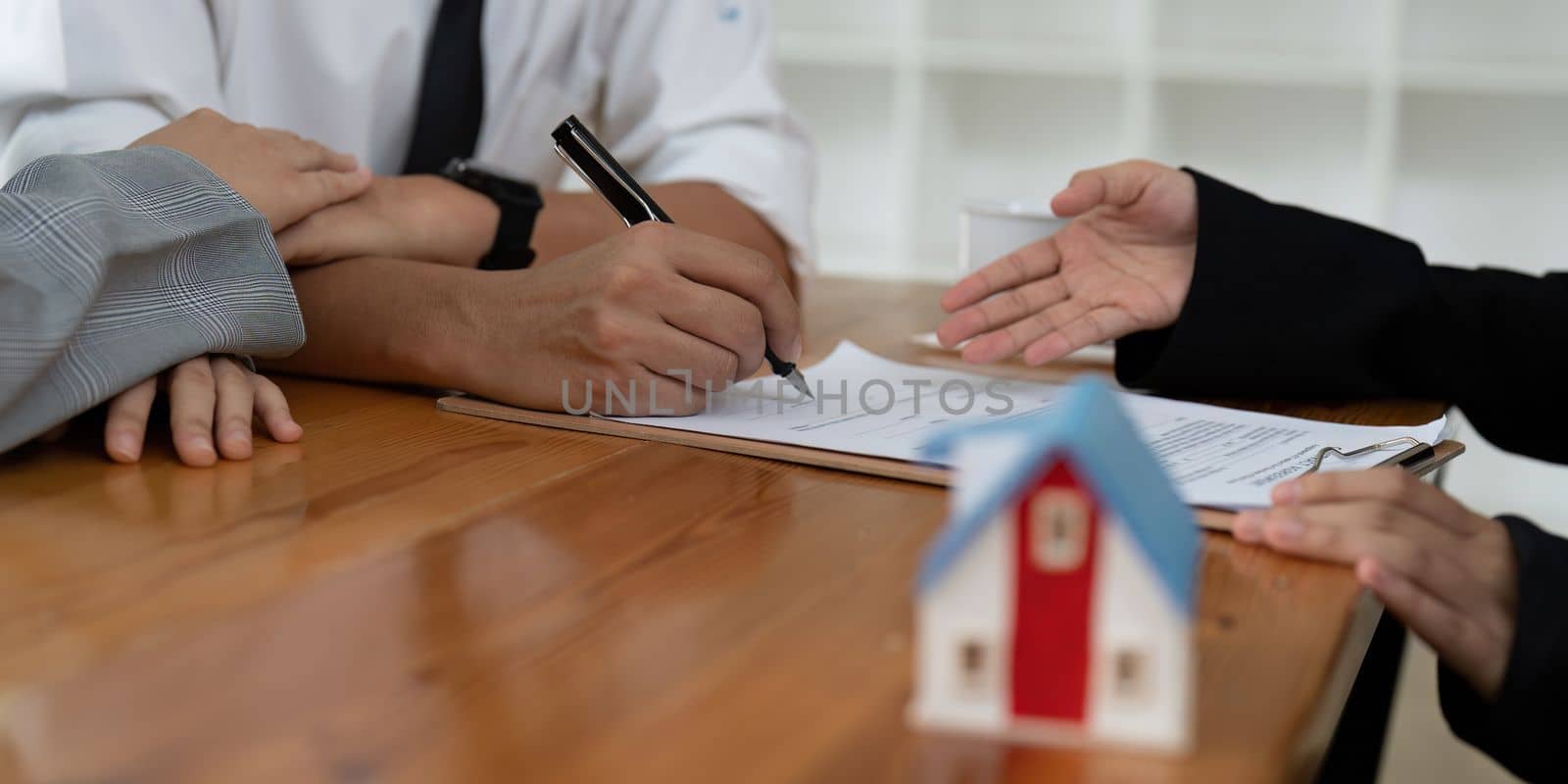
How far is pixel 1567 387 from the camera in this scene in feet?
3.26

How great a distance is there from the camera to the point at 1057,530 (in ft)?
1.25

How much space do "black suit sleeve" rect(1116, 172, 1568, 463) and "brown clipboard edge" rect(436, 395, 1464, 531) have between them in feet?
0.50

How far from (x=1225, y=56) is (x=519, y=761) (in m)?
2.31

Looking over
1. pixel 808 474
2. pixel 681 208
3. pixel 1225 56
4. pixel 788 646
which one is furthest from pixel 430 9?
pixel 1225 56

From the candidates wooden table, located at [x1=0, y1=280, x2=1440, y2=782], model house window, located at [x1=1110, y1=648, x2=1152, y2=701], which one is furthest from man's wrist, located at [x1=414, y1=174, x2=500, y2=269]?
model house window, located at [x1=1110, y1=648, x2=1152, y2=701]

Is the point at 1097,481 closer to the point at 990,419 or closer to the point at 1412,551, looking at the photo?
the point at 1412,551

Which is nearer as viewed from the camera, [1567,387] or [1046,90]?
[1567,387]

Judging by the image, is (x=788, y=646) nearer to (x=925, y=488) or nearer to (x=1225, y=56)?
(x=925, y=488)

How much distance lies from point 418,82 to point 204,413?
657 millimetres

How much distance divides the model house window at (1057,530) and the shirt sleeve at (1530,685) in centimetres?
32

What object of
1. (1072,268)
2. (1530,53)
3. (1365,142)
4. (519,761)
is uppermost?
(1530,53)

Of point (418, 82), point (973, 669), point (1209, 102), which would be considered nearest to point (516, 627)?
point (973, 669)

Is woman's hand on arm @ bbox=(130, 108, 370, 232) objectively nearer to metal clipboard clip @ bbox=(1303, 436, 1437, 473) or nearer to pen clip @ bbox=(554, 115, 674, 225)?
pen clip @ bbox=(554, 115, 674, 225)

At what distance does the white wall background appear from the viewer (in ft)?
7.81
